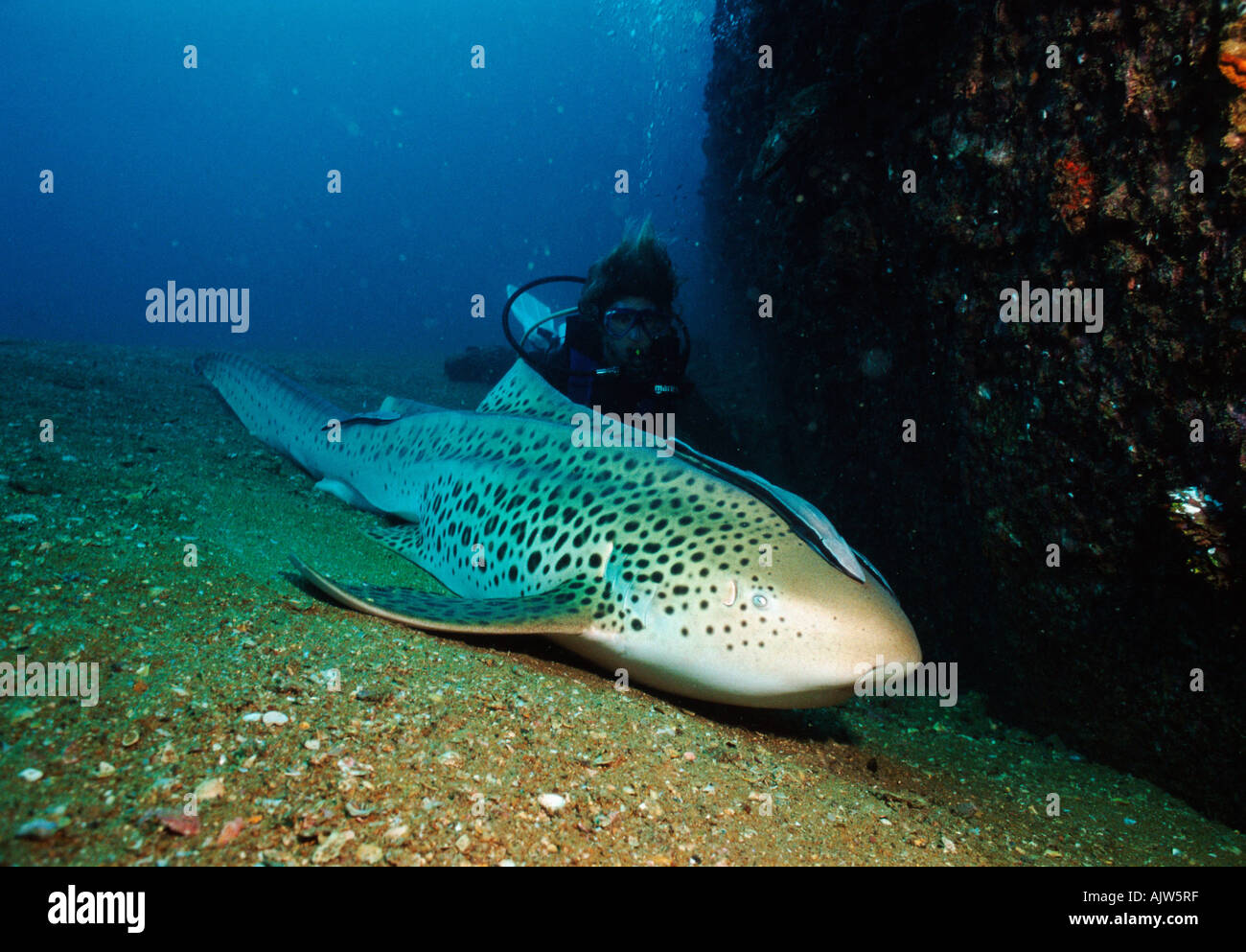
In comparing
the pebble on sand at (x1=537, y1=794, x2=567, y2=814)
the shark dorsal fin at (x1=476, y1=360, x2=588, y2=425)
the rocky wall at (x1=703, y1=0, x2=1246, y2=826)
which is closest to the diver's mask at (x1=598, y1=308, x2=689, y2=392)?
the shark dorsal fin at (x1=476, y1=360, x2=588, y2=425)

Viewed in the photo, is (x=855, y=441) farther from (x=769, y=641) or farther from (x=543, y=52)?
(x=543, y=52)

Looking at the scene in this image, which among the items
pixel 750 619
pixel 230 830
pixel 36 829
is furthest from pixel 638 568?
pixel 36 829

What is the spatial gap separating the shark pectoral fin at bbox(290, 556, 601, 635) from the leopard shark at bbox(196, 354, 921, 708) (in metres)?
0.01

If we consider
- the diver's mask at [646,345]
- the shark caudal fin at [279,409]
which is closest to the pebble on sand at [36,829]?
the shark caudal fin at [279,409]

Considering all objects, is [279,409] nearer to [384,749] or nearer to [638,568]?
[638,568]

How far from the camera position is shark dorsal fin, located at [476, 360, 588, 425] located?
4840 millimetres

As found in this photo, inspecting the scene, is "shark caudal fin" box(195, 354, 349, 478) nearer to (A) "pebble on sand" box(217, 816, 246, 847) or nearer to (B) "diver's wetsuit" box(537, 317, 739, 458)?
(B) "diver's wetsuit" box(537, 317, 739, 458)

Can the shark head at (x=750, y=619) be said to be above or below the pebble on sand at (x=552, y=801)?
above

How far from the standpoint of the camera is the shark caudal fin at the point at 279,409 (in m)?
5.98

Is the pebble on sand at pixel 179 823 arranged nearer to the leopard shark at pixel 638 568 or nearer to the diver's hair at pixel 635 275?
the leopard shark at pixel 638 568

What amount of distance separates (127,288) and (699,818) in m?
177

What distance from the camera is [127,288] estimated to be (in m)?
133

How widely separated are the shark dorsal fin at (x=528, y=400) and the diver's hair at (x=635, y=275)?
93.8 inches
